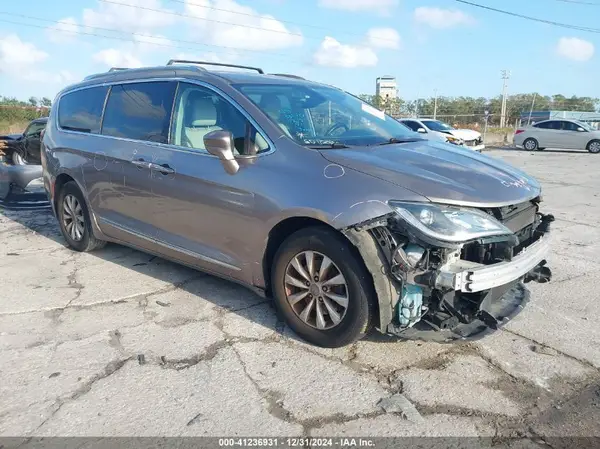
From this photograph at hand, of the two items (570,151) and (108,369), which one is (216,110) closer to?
(108,369)

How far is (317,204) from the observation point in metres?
3.24

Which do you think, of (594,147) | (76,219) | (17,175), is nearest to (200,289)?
(76,219)

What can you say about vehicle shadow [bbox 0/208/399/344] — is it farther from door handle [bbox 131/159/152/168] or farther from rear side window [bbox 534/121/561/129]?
rear side window [bbox 534/121/561/129]

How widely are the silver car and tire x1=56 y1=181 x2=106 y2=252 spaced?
0.59 m

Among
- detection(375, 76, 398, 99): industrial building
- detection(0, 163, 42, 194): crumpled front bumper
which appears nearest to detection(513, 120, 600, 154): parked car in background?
detection(375, 76, 398, 99): industrial building

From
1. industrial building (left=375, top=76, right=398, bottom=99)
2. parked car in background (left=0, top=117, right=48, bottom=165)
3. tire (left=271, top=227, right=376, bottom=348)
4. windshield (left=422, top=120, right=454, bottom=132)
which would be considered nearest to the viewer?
tire (left=271, top=227, right=376, bottom=348)

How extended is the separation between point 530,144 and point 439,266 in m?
24.7

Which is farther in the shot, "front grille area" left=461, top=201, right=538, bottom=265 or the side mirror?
the side mirror

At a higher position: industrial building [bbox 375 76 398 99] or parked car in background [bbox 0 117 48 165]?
industrial building [bbox 375 76 398 99]

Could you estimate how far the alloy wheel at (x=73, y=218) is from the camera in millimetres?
5668

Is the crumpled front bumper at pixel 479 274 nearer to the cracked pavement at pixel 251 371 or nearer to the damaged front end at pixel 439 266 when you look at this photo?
the damaged front end at pixel 439 266

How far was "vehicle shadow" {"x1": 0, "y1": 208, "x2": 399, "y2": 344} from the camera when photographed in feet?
13.0

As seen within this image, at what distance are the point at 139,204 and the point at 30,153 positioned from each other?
10018mm

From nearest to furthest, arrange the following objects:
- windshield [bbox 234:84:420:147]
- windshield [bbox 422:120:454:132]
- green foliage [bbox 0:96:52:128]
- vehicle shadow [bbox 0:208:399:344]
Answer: windshield [bbox 234:84:420:147] < vehicle shadow [bbox 0:208:399:344] < windshield [bbox 422:120:454:132] < green foliage [bbox 0:96:52:128]
